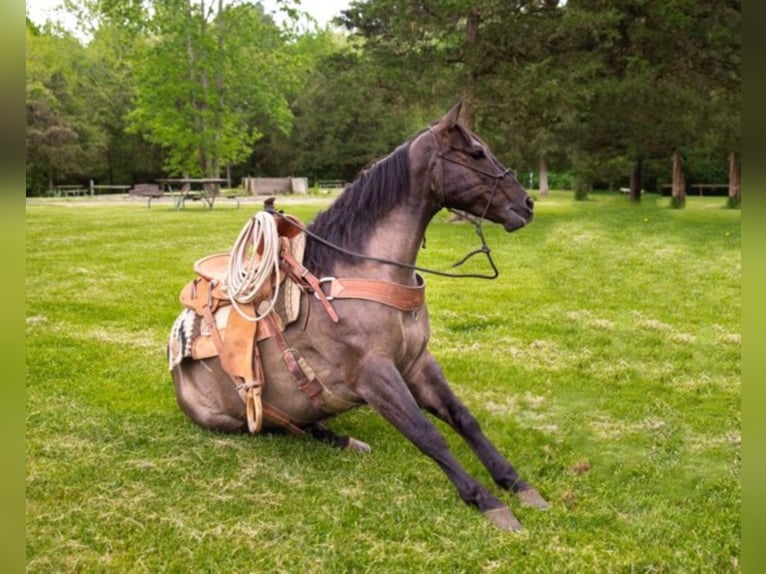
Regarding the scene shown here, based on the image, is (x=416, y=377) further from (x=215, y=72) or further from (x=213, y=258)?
(x=215, y=72)

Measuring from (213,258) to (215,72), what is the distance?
108 ft

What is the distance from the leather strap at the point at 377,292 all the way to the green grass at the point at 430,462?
98cm

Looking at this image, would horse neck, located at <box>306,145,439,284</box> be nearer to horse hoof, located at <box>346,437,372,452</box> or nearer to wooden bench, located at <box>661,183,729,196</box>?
horse hoof, located at <box>346,437,372,452</box>

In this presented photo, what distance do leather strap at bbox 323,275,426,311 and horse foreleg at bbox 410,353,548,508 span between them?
46 centimetres

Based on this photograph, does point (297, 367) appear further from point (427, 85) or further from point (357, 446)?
point (427, 85)

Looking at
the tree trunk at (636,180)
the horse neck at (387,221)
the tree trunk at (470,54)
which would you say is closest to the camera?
the horse neck at (387,221)

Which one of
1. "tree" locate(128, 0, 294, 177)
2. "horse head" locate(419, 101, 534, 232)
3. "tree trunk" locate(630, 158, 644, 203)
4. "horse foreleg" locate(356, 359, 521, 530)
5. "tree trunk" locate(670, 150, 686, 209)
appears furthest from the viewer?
"tree" locate(128, 0, 294, 177)

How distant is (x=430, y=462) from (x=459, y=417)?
357 mm

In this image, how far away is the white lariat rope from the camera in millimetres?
3590

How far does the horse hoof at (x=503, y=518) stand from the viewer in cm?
315

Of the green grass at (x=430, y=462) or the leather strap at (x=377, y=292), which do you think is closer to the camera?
the green grass at (x=430, y=462)

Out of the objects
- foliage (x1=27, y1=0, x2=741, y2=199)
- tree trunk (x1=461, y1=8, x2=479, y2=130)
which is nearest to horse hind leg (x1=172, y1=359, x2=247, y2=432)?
foliage (x1=27, y1=0, x2=741, y2=199)

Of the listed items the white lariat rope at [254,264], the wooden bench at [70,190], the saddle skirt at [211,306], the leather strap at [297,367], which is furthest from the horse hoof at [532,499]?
the wooden bench at [70,190]

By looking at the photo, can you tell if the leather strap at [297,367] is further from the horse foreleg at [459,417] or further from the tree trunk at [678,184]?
the tree trunk at [678,184]
